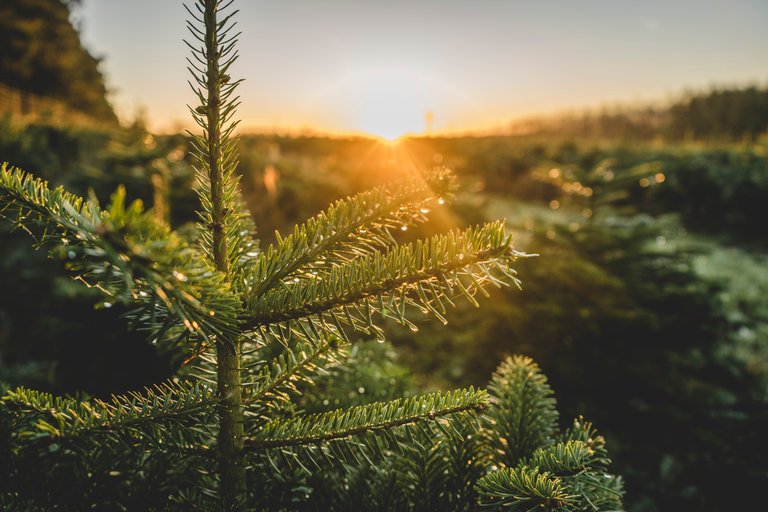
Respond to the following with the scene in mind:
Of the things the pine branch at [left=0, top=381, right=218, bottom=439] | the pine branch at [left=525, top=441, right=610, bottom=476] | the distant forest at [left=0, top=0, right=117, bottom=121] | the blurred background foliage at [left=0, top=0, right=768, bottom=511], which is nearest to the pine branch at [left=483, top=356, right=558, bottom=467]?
the pine branch at [left=525, top=441, right=610, bottom=476]

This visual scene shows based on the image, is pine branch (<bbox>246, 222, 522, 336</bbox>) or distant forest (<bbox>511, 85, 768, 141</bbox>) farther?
distant forest (<bbox>511, 85, 768, 141</bbox>)

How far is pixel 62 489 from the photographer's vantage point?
30.9 inches

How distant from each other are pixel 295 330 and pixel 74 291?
2.79 metres

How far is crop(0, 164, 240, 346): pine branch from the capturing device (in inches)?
17.1

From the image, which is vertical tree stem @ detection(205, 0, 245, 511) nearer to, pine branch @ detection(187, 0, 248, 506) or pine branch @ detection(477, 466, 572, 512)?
pine branch @ detection(187, 0, 248, 506)

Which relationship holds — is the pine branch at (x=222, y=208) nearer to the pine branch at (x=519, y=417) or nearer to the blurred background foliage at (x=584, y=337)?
the blurred background foliage at (x=584, y=337)

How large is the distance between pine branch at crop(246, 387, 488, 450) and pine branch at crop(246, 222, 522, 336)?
0.17m

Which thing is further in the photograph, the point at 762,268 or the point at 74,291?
the point at 762,268

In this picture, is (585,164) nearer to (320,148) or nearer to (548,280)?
(548,280)

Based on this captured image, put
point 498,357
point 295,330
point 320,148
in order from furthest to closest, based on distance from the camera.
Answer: point 320,148 < point 498,357 < point 295,330

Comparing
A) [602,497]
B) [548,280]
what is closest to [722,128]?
[548,280]

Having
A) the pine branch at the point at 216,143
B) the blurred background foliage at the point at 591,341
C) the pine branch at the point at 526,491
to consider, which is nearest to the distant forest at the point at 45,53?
the blurred background foliage at the point at 591,341

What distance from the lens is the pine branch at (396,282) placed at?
63 centimetres

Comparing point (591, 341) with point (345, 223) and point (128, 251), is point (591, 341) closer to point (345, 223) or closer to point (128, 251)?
point (345, 223)
